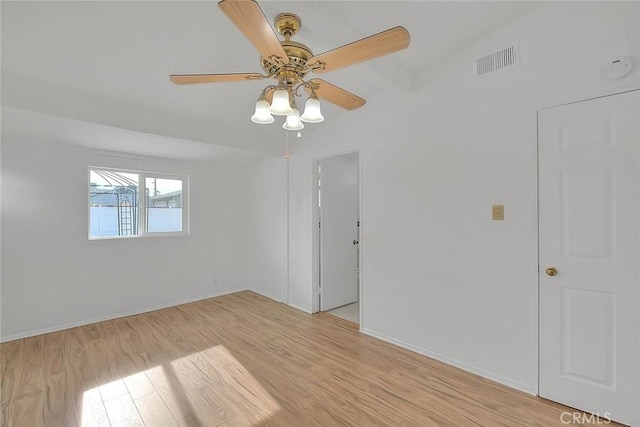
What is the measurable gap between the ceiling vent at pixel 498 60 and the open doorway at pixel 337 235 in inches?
65.8

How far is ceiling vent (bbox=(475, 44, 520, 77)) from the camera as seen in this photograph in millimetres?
2107

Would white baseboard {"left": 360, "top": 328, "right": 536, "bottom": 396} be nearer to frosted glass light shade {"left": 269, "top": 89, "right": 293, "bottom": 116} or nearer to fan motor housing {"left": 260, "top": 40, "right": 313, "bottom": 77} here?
frosted glass light shade {"left": 269, "top": 89, "right": 293, "bottom": 116}

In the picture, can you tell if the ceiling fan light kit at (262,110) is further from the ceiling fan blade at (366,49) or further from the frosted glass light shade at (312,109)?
the ceiling fan blade at (366,49)

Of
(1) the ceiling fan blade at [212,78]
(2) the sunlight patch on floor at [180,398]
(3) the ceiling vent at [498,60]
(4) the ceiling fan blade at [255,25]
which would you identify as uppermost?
(3) the ceiling vent at [498,60]

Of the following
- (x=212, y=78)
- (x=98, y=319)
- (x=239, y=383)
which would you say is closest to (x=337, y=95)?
(x=212, y=78)

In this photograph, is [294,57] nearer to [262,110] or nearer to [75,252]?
[262,110]

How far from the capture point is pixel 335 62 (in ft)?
4.74

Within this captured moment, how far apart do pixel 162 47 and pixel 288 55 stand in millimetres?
1338

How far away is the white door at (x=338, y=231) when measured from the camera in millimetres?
3816

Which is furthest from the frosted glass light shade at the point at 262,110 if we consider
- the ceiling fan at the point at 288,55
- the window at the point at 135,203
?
the window at the point at 135,203

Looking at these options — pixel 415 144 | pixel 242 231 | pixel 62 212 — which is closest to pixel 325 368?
pixel 415 144

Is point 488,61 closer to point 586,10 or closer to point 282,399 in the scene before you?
point 586,10

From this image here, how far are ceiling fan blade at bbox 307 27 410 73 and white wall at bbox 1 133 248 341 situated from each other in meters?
3.43

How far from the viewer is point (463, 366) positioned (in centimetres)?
238
